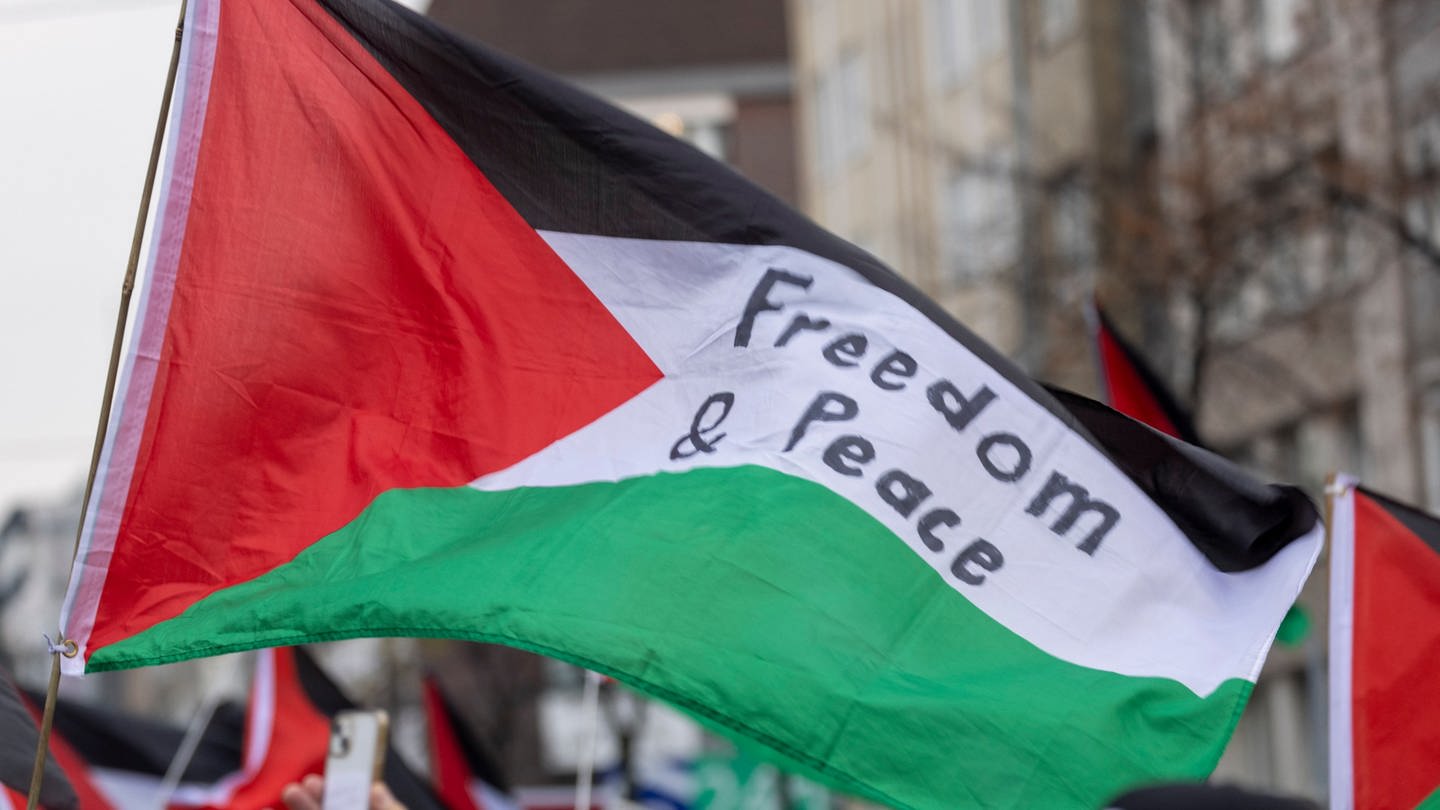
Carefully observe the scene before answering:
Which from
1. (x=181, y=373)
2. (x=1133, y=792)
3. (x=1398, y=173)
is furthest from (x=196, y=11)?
(x=1398, y=173)

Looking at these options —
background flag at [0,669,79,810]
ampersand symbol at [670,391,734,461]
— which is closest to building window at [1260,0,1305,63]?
ampersand symbol at [670,391,734,461]

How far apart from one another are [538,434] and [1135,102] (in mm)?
22771

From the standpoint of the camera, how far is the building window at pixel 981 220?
21.6 m

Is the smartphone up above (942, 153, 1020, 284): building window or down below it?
below

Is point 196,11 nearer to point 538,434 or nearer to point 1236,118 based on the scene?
point 538,434

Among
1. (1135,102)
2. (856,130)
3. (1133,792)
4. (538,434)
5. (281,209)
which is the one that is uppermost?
(856,130)

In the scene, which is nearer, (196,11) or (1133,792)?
(1133,792)

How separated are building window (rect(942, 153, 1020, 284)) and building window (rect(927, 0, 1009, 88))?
1.72 meters

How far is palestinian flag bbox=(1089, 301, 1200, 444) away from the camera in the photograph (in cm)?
841

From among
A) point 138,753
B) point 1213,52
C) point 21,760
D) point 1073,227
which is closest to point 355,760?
point 21,760

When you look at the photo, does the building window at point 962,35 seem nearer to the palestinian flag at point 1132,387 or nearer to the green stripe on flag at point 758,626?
the palestinian flag at point 1132,387

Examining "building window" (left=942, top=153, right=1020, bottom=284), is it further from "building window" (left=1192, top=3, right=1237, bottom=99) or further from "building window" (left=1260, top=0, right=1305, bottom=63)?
"building window" (left=1260, top=0, right=1305, bottom=63)

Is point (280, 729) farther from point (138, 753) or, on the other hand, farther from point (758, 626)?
point (758, 626)

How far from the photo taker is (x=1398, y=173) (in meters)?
15.5
